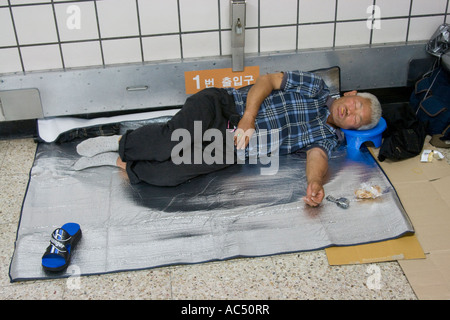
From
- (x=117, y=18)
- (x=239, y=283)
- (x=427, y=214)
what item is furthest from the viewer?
(x=117, y=18)

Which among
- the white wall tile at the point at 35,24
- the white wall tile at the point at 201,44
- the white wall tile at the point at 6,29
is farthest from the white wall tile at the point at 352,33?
the white wall tile at the point at 6,29

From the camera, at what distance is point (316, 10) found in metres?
2.95

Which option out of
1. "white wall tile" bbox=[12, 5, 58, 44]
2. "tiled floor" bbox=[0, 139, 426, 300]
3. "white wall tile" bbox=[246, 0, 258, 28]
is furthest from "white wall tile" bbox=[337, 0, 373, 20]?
"white wall tile" bbox=[12, 5, 58, 44]

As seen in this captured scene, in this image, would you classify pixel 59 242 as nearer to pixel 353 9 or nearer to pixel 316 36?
pixel 316 36

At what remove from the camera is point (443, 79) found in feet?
9.71

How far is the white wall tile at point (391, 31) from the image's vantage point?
3.04m

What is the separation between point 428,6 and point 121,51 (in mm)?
1913

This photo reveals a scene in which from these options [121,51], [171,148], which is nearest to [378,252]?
[171,148]

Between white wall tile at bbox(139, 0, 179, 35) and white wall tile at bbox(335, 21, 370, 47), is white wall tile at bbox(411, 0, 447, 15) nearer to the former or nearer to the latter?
white wall tile at bbox(335, 21, 370, 47)

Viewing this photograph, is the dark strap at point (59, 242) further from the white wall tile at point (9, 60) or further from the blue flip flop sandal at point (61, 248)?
the white wall tile at point (9, 60)

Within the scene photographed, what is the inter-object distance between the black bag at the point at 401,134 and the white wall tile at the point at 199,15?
1.17 metres

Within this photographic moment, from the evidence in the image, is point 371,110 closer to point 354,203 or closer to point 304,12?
point 354,203

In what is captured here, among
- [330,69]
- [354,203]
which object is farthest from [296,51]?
[354,203]

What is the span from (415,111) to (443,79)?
248 millimetres
